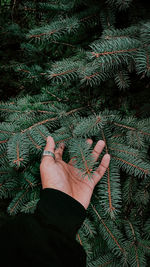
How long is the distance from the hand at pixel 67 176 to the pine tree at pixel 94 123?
0.07 metres

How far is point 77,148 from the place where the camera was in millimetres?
1015

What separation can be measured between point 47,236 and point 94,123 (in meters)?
0.67

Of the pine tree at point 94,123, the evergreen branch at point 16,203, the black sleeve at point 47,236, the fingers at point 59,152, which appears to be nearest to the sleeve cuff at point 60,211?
the black sleeve at point 47,236

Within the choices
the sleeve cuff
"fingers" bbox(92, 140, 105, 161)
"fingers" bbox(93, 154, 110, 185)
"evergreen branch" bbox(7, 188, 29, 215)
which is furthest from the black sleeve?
"evergreen branch" bbox(7, 188, 29, 215)

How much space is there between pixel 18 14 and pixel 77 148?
6.31 feet

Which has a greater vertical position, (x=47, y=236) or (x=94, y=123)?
(x=94, y=123)

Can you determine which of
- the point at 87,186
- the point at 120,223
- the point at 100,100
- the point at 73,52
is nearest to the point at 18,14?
the point at 73,52

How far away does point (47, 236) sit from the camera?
0.86 m

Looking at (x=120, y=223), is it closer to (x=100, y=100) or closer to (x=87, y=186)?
(x=87, y=186)

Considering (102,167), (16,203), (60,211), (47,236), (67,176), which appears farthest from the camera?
(16,203)

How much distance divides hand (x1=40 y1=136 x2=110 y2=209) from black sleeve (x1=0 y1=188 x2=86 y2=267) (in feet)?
0.28

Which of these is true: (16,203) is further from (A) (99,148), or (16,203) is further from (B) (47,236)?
(A) (99,148)

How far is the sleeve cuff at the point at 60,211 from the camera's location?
0.93 meters

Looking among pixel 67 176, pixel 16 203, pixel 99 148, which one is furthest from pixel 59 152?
pixel 16 203
